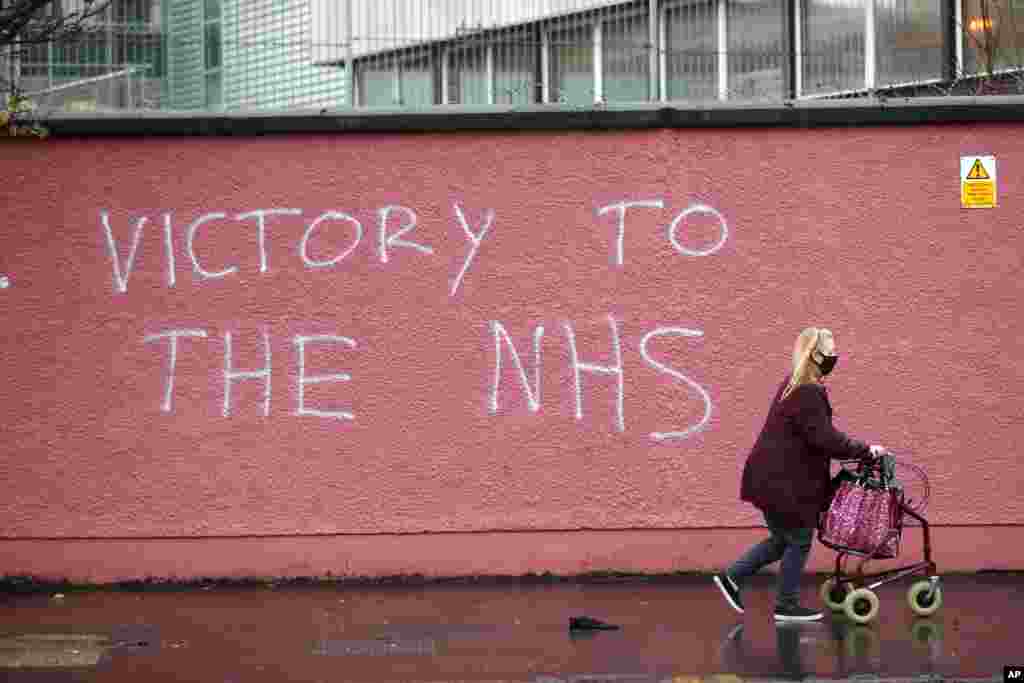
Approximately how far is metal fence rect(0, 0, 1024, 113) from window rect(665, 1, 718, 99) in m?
0.01

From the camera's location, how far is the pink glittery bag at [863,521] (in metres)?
8.71

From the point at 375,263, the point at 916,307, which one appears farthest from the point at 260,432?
the point at 916,307

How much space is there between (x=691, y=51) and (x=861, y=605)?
4.10m

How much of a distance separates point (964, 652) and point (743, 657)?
1.11 metres

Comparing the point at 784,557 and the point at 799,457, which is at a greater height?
the point at 799,457

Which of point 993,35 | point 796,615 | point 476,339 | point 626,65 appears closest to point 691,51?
point 626,65

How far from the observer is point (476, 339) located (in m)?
10.2

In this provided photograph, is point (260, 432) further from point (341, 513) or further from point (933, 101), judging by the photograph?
point (933, 101)

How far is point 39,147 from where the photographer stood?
10062 mm

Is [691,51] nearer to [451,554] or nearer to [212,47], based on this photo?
[212,47]

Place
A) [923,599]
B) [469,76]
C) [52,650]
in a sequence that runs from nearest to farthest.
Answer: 1. [52,650]
2. [923,599]
3. [469,76]

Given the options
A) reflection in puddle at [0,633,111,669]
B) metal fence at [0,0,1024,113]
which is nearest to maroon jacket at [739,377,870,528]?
metal fence at [0,0,1024,113]

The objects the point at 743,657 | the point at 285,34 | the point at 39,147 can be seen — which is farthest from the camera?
the point at 285,34

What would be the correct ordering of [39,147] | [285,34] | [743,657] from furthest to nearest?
1. [285,34]
2. [39,147]
3. [743,657]
